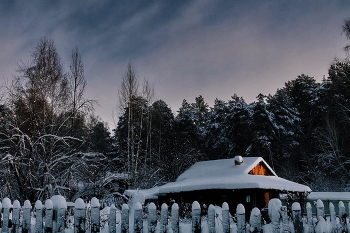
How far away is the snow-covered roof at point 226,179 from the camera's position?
2022 centimetres

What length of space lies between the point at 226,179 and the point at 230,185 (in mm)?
907

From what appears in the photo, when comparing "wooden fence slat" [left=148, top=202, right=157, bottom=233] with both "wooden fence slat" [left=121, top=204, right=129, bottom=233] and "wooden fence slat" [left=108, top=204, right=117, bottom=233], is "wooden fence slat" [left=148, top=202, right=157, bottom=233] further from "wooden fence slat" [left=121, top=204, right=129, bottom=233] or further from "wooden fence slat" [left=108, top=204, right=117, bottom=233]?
"wooden fence slat" [left=108, top=204, right=117, bottom=233]

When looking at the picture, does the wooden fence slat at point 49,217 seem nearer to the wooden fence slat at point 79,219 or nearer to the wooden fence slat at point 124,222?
the wooden fence slat at point 79,219

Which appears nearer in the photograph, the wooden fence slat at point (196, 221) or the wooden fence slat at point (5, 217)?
the wooden fence slat at point (196, 221)

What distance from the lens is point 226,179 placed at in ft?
Result: 69.3

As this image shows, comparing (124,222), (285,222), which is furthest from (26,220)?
(285,222)

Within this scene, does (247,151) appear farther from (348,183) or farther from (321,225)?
(321,225)

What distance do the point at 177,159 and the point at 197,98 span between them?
28.8 metres

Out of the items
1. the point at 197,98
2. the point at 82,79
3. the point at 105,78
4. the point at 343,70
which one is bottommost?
the point at 105,78

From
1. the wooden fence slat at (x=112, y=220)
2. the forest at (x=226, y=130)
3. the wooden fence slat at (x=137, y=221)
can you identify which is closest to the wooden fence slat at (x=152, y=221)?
the wooden fence slat at (x=137, y=221)

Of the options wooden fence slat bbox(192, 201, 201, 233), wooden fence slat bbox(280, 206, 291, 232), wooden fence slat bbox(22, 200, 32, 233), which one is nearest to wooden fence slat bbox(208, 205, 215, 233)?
wooden fence slat bbox(192, 201, 201, 233)

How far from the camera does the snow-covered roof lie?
66.3ft

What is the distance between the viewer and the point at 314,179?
32.6m

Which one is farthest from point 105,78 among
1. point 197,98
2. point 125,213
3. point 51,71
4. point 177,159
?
point 197,98
